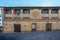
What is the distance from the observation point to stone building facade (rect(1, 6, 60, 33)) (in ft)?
22.2

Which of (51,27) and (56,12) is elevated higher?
(56,12)

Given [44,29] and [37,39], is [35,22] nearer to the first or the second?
[44,29]

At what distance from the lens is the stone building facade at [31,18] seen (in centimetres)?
676

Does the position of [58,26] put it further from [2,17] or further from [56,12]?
[2,17]

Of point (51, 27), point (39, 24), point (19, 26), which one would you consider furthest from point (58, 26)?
point (19, 26)

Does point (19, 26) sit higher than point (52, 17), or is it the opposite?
point (52, 17)

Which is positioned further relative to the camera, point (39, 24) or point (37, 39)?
point (39, 24)

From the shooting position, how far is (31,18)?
6898 millimetres

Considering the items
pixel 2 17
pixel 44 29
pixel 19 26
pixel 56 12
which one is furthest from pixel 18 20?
pixel 56 12

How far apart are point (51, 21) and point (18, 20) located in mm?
1580

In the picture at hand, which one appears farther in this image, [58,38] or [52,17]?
[52,17]

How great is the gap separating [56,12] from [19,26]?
1.93m

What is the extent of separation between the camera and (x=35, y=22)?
6.90 meters

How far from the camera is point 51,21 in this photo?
6867 millimetres
